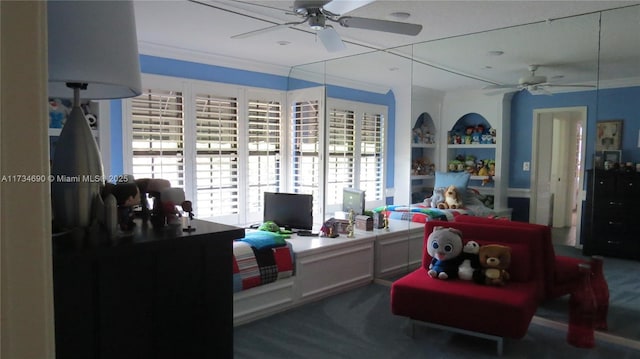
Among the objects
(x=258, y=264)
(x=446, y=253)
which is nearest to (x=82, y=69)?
(x=258, y=264)

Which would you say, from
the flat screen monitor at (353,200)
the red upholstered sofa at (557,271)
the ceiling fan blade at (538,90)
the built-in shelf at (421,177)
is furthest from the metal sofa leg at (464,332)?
the ceiling fan blade at (538,90)

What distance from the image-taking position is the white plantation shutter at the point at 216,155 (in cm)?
450

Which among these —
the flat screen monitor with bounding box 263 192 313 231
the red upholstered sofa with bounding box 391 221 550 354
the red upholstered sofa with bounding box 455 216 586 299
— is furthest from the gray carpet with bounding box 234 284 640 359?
the flat screen monitor with bounding box 263 192 313 231

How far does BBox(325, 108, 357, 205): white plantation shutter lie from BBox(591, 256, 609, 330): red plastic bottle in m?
2.42

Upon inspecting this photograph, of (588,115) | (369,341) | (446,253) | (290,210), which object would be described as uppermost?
(588,115)

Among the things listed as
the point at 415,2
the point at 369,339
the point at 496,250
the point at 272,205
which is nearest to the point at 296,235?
the point at 272,205

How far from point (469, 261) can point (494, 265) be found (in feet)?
0.61

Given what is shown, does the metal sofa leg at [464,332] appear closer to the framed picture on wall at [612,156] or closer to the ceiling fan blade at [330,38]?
the framed picture on wall at [612,156]

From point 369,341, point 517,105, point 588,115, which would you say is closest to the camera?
point 369,341

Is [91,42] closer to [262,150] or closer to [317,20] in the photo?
[317,20]

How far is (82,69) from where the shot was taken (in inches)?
37.1

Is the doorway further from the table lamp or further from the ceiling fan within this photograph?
the table lamp

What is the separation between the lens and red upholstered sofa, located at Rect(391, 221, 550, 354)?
2.88 m

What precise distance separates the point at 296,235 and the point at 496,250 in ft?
6.10
